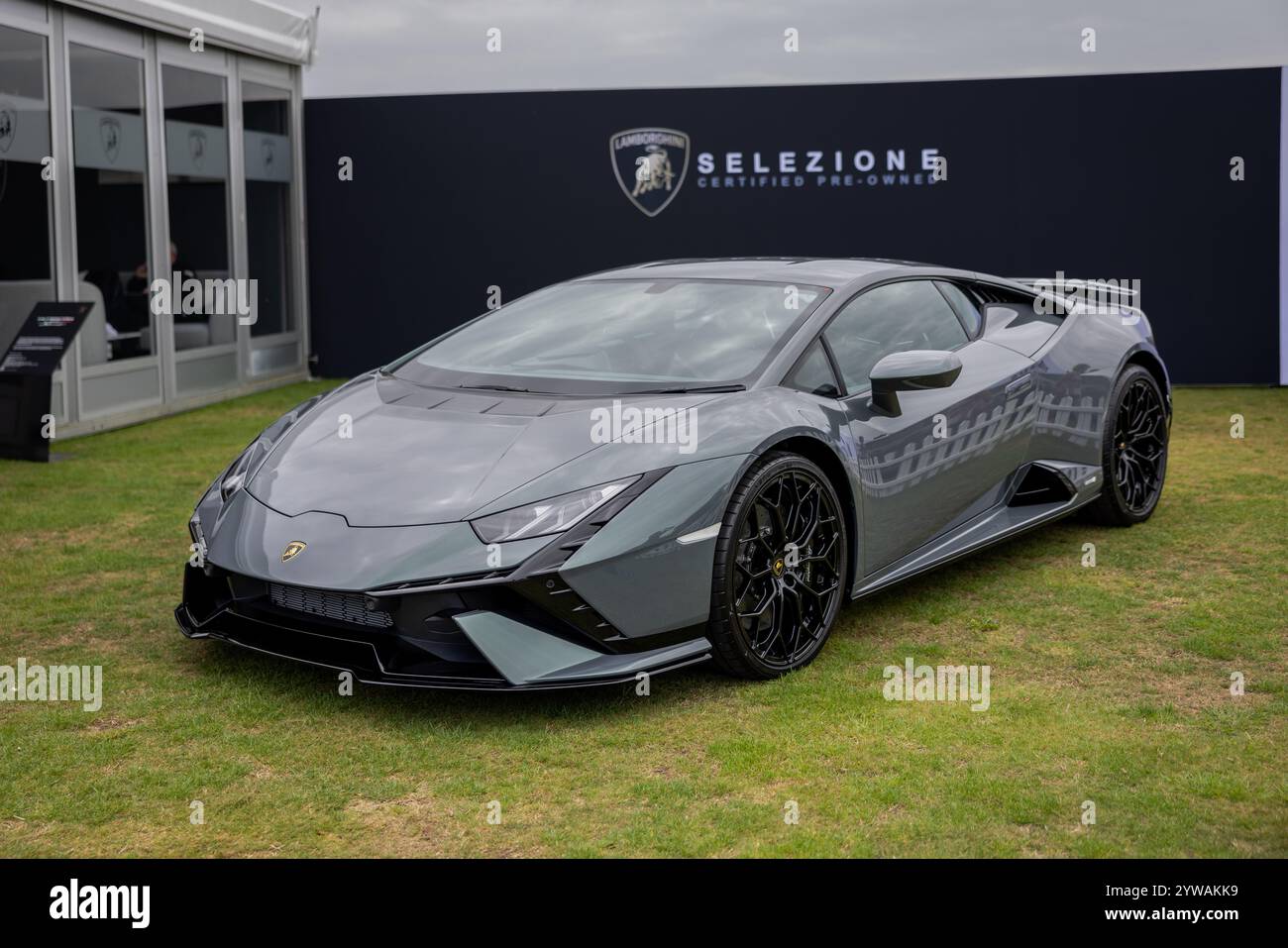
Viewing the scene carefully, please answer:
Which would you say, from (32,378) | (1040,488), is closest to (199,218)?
(32,378)

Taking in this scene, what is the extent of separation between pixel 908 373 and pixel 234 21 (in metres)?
9.47

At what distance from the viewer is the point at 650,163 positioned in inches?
523

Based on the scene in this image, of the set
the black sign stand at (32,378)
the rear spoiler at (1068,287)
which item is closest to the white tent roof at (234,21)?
the black sign stand at (32,378)

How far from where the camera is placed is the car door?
14.8 feet

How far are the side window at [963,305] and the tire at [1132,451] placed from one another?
0.85 meters

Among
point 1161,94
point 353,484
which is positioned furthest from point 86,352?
point 1161,94

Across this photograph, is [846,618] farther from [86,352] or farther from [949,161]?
[949,161]

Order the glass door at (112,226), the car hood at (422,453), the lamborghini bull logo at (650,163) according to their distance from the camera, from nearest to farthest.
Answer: the car hood at (422,453) → the glass door at (112,226) → the lamborghini bull logo at (650,163)

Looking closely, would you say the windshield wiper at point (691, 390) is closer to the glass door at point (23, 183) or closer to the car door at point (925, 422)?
the car door at point (925, 422)

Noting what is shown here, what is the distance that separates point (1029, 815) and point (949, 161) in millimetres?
10561

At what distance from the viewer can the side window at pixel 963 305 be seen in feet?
17.5

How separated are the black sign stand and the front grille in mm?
5302

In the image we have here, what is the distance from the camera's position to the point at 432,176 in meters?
13.6

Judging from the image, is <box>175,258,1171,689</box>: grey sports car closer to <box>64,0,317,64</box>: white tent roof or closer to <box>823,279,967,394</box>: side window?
<box>823,279,967,394</box>: side window
